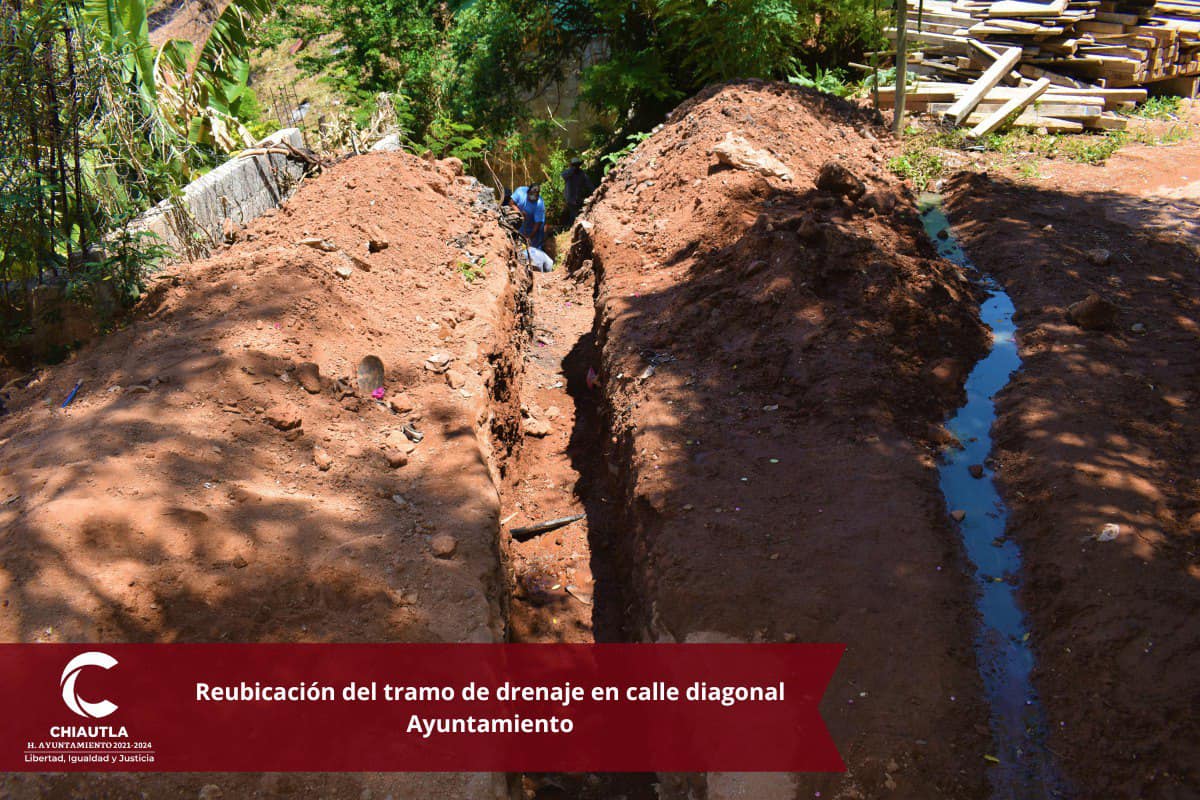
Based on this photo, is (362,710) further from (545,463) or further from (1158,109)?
(1158,109)

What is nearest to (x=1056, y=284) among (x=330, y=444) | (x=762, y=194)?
(x=762, y=194)

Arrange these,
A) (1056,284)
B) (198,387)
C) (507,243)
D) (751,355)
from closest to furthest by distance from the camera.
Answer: (198,387)
(751,355)
(1056,284)
(507,243)

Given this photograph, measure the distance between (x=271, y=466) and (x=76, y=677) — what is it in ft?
4.65

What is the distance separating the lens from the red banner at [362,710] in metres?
3.38

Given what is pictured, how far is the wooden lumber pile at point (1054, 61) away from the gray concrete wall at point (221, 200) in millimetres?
7954

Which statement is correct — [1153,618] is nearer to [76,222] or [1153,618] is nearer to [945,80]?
[76,222]

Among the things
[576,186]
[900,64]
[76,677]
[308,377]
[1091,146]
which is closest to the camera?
[76,677]

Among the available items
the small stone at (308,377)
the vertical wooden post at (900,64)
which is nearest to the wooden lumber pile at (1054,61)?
the vertical wooden post at (900,64)

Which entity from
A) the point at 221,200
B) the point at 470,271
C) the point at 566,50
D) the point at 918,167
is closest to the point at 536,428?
the point at 470,271

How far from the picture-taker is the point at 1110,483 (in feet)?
15.1

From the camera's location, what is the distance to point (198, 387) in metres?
4.80

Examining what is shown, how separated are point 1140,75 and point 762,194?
22.9 ft

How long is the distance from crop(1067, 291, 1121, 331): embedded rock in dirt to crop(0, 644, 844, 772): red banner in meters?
3.55

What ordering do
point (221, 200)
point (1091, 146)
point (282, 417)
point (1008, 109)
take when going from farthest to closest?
point (1008, 109)
point (1091, 146)
point (221, 200)
point (282, 417)
